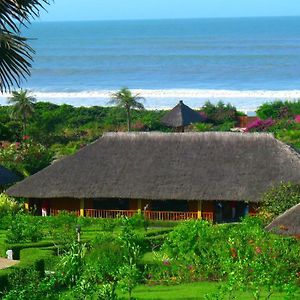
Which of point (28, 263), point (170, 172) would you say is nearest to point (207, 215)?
point (170, 172)

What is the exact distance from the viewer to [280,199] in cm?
2997

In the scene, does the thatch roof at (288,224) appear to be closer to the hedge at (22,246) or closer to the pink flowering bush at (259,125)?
the hedge at (22,246)

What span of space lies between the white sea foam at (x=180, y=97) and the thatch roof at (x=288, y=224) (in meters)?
55.6

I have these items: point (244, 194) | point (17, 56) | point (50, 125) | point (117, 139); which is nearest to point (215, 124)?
point (50, 125)

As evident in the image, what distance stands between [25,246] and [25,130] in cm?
3018

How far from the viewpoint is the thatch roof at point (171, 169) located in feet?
107

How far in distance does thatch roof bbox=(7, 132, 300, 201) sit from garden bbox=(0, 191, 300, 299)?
4.54 metres

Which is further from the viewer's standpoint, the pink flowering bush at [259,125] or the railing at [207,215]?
the pink flowering bush at [259,125]

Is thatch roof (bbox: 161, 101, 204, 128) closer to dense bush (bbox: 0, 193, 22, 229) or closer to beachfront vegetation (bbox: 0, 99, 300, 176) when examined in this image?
beachfront vegetation (bbox: 0, 99, 300, 176)

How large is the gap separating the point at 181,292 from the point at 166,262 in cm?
244

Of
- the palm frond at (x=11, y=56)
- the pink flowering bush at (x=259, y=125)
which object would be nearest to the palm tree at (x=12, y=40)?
the palm frond at (x=11, y=56)

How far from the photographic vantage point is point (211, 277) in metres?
23.3

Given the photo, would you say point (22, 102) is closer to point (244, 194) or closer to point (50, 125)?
point (50, 125)

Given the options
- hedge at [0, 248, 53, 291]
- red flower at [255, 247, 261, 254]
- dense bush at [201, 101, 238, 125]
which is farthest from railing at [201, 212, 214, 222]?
dense bush at [201, 101, 238, 125]
